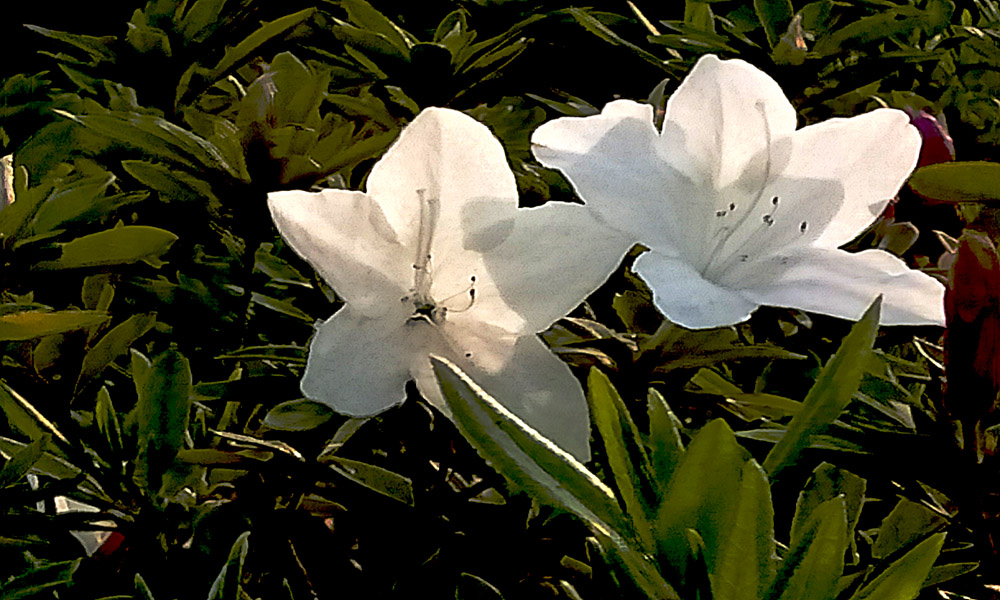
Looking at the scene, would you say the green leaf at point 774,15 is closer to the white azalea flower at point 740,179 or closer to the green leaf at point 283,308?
the white azalea flower at point 740,179

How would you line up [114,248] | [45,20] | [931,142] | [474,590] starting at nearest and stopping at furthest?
[474,590] < [114,248] < [931,142] < [45,20]

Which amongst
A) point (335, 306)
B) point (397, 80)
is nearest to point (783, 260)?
point (335, 306)

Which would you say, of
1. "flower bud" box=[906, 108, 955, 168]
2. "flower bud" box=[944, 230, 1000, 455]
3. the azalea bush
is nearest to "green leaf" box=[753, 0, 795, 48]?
"flower bud" box=[906, 108, 955, 168]

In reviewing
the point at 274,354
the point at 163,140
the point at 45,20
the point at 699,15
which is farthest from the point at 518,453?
the point at 45,20

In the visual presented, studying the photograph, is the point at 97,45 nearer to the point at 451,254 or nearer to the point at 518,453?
the point at 451,254

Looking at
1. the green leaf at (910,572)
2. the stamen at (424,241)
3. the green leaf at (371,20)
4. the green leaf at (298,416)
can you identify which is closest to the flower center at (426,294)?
the stamen at (424,241)

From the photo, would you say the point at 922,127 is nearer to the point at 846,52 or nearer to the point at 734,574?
the point at 846,52

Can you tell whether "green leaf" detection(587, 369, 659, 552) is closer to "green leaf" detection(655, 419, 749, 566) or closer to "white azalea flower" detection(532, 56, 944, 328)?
"green leaf" detection(655, 419, 749, 566)
